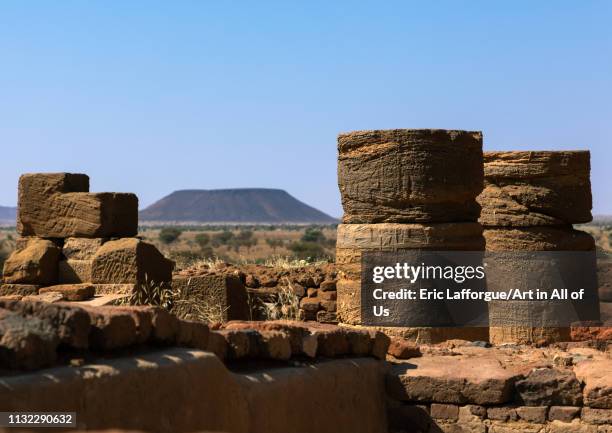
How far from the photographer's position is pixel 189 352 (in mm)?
5711

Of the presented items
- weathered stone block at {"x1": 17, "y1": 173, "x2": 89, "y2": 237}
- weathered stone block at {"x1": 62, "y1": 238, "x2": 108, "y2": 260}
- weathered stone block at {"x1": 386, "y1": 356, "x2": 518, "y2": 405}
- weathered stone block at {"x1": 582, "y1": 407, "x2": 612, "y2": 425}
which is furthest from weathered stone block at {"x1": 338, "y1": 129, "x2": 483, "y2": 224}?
weathered stone block at {"x1": 17, "y1": 173, "x2": 89, "y2": 237}

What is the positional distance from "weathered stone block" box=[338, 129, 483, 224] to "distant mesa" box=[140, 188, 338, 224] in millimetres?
157570

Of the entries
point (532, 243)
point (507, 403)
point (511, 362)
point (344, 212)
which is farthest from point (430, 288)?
point (532, 243)

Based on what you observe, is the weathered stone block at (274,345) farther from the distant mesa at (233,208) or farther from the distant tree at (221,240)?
the distant mesa at (233,208)

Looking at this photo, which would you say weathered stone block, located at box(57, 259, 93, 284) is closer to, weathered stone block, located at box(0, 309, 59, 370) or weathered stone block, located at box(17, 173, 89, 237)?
weathered stone block, located at box(17, 173, 89, 237)

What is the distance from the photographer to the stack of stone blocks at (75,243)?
13.0m

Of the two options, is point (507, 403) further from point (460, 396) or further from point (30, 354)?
point (30, 354)

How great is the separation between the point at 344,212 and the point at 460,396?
3404mm

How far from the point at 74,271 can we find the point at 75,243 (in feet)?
1.22

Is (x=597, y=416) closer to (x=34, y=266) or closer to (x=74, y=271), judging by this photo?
(x=74, y=271)

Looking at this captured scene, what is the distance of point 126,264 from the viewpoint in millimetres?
12883

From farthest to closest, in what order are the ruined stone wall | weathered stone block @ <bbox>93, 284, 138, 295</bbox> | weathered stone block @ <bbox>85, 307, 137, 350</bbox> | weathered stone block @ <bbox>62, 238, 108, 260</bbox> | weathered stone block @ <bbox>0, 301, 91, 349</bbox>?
weathered stone block @ <bbox>62, 238, 108, 260</bbox>, weathered stone block @ <bbox>93, 284, 138, 295</bbox>, the ruined stone wall, weathered stone block @ <bbox>85, 307, 137, 350</bbox>, weathered stone block @ <bbox>0, 301, 91, 349</bbox>

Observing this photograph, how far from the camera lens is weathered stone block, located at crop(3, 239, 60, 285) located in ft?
44.3

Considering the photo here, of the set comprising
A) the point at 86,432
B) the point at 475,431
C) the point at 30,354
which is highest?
the point at 30,354
